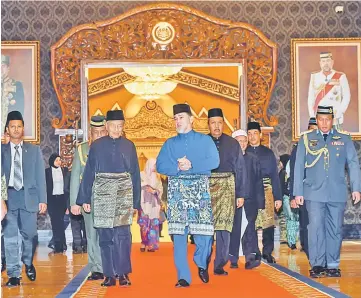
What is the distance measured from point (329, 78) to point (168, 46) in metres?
2.52

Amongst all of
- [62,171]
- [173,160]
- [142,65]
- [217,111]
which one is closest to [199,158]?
[173,160]

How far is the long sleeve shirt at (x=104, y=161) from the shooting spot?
615 centimetres

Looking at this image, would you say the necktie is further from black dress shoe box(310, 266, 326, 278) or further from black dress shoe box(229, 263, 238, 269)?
black dress shoe box(310, 266, 326, 278)

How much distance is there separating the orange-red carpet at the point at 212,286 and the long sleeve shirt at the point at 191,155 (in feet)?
2.97

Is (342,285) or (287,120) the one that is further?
(287,120)

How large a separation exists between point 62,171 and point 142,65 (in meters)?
2.23

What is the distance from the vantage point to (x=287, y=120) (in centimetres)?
1222

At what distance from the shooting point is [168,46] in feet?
39.1

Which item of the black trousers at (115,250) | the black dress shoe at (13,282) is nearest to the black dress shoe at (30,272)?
the black dress shoe at (13,282)

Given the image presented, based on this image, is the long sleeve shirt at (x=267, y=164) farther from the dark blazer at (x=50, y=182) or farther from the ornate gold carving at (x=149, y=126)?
the ornate gold carving at (x=149, y=126)

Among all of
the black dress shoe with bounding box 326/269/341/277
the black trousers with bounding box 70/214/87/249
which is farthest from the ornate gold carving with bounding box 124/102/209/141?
the black dress shoe with bounding box 326/269/341/277

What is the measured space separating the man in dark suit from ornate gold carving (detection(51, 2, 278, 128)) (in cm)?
535

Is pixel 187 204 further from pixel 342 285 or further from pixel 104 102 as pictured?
pixel 104 102

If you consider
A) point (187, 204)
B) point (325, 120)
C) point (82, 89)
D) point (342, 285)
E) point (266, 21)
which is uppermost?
point (266, 21)
